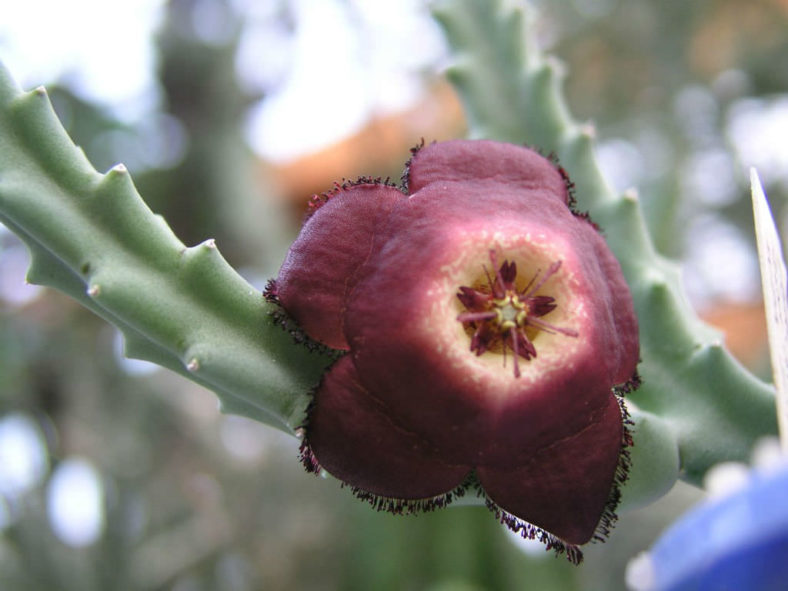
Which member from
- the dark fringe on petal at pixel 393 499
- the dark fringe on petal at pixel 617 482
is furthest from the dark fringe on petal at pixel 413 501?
the dark fringe on petal at pixel 617 482

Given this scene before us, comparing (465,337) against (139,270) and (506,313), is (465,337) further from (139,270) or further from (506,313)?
(139,270)

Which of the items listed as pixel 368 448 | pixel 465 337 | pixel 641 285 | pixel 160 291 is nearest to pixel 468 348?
pixel 465 337

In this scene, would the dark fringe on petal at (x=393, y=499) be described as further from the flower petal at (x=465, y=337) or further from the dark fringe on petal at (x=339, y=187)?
the dark fringe on petal at (x=339, y=187)

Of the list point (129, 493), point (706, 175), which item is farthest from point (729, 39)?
point (129, 493)

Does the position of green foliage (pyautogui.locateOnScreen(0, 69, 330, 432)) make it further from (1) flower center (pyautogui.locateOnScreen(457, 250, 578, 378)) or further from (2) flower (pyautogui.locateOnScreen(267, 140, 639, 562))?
(1) flower center (pyautogui.locateOnScreen(457, 250, 578, 378))

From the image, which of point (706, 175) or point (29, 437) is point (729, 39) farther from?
point (29, 437)
